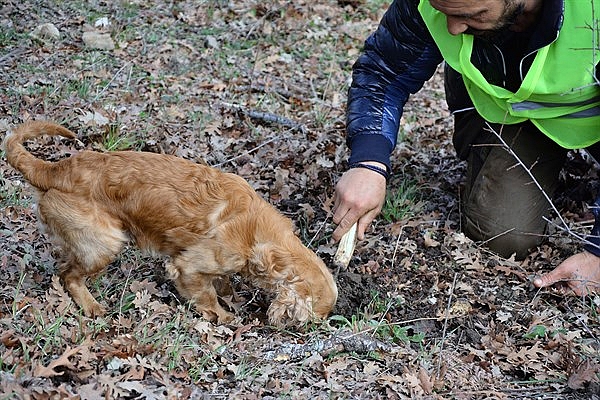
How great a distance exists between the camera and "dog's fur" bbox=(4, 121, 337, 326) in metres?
4.44

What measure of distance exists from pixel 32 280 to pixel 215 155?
7.58ft

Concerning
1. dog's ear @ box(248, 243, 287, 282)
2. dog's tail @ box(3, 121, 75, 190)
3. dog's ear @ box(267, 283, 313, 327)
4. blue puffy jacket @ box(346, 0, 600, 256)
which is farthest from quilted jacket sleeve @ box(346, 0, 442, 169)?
dog's tail @ box(3, 121, 75, 190)

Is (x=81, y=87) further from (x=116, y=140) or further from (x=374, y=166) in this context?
(x=374, y=166)

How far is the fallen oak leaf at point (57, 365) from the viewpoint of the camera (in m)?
3.50

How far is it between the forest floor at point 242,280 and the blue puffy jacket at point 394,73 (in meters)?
0.80

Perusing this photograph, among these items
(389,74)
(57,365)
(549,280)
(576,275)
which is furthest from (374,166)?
(57,365)

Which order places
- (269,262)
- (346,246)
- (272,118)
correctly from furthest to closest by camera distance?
(272,118), (346,246), (269,262)

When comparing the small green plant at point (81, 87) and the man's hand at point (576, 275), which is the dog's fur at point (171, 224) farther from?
the small green plant at point (81, 87)

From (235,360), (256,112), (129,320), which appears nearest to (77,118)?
(256,112)

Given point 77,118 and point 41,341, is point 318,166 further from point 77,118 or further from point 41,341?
point 41,341

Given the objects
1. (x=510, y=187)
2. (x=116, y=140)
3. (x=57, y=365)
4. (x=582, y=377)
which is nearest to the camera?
(x=57, y=365)

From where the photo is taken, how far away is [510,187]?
6020 millimetres

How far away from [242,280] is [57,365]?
1.91 metres

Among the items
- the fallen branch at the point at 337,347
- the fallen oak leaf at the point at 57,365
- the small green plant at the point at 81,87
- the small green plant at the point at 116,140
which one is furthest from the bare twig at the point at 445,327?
Result: the small green plant at the point at 81,87
